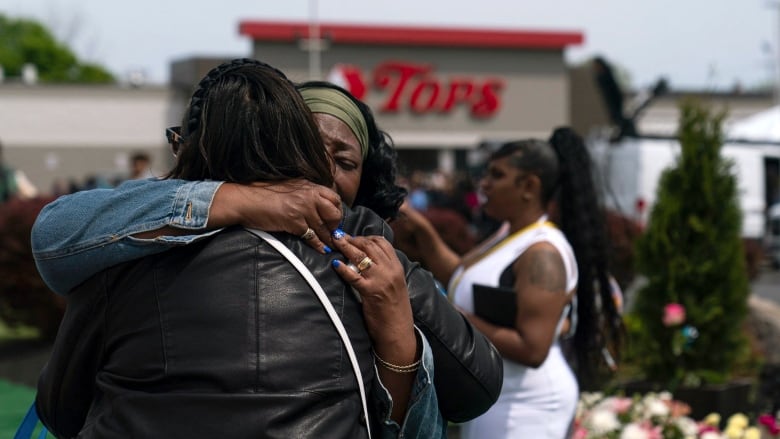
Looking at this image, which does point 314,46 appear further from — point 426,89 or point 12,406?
point 12,406

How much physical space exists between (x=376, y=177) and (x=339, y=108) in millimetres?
211

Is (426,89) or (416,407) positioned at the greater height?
(416,407)

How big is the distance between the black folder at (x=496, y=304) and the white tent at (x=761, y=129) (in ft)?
39.5

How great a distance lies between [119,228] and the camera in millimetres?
1887

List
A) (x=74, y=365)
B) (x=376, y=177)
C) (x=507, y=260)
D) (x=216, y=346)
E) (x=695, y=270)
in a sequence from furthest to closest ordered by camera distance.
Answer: (x=695, y=270) < (x=507, y=260) < (x=376, y=177) < (x=74, y=365) < (x=216, y=346)

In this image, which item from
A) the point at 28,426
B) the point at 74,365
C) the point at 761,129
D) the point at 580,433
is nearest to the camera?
the point at 74,365

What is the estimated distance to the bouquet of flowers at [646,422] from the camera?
4.85 metres

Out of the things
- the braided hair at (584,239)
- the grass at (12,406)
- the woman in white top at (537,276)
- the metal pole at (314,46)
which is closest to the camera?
the woman in white top at (537,276)

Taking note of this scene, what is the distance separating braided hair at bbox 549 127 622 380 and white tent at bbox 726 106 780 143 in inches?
447

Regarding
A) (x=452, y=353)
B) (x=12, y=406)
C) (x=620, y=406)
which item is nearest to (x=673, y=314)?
(x=620, y=406)

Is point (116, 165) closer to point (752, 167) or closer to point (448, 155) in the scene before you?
point (448, 155)

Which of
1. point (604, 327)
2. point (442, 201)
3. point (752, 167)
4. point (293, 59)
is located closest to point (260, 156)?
point (604, 327)

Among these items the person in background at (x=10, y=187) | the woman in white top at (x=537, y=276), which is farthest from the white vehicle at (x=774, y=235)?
the woman in white top at (x=537, y=276)

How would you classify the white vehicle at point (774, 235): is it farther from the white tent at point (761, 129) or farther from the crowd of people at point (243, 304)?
the crowd of people at point (243, 304)
